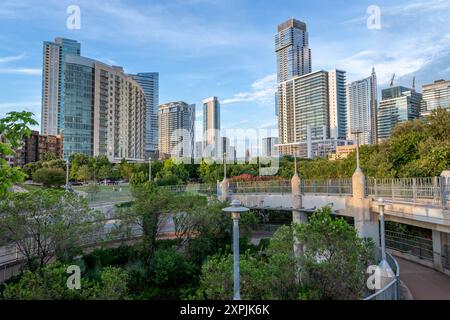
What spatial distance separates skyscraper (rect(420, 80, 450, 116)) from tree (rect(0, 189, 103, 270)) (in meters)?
75.3

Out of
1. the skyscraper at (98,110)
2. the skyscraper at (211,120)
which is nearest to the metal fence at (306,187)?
the skyscraper at (211,120)

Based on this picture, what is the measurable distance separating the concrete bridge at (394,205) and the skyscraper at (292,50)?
130m

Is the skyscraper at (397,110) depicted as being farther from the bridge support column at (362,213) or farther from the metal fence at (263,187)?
the bridge support column at (362,213)

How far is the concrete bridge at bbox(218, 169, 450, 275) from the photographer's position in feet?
37.7

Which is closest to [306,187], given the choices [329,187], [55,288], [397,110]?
[329,187]

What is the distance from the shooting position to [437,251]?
14.9 meters

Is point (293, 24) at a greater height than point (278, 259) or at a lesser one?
greater

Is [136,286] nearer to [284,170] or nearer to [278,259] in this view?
[278,259]

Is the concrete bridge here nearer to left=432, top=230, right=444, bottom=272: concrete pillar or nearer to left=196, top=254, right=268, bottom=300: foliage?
left=432, top=230, right=444, bottom=272: concrete pillar

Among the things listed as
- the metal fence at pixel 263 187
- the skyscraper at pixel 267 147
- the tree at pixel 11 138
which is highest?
the skyscraper at pixel 267 147

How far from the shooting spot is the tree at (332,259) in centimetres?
838

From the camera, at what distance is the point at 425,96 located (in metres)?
78.8

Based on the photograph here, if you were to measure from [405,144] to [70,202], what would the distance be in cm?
2155

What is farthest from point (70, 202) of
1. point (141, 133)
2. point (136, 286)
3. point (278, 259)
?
point (141, 133)
